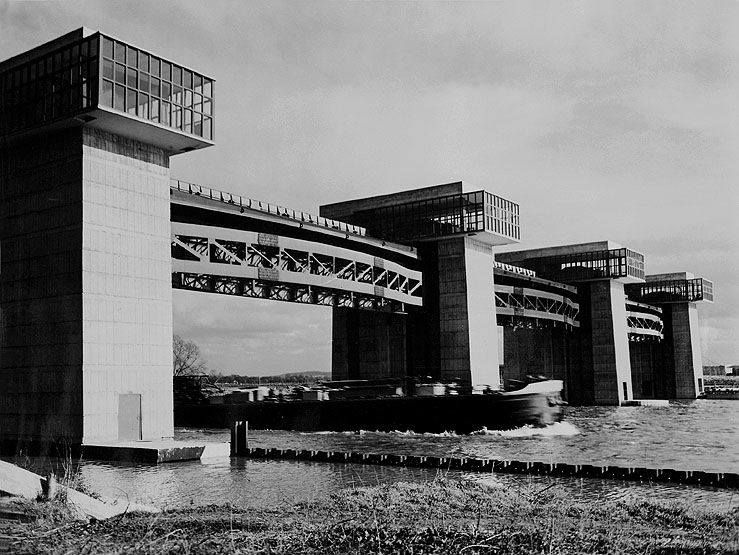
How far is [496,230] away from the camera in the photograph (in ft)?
234

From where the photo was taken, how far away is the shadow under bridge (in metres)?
50.9

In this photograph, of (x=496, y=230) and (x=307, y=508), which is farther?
(x=496, y=230)

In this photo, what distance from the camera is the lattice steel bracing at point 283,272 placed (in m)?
52.3

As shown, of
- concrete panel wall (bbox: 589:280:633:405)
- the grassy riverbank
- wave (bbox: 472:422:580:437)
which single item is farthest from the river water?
concrete panel wall (bbox: 589:280:633:405)

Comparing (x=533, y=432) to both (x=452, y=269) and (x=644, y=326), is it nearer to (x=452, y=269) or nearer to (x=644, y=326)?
(x=452, y=269)

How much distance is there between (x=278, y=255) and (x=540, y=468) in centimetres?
3330

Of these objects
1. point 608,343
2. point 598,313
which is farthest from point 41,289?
point 608,343

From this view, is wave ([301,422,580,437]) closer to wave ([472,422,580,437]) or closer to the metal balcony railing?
wave ([472,422,580,437])

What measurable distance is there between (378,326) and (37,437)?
153 ft

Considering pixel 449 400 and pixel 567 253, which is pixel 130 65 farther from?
pixel 567 253

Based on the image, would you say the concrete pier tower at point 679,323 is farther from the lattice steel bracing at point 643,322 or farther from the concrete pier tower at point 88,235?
the concrete pier tower at point 88,235

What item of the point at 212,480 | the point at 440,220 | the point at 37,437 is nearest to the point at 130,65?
the point at 37,437

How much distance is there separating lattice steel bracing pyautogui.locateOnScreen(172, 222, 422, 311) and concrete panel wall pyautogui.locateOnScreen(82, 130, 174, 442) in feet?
25.1

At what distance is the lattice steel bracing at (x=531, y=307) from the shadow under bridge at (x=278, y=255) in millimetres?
14544
